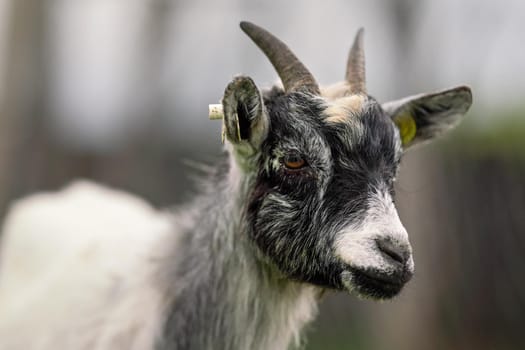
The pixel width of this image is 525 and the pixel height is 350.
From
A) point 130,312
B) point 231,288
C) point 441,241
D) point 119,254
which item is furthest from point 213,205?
point 441,241

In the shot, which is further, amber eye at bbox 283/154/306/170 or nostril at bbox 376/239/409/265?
amber eye at bbox 283/154/306/170

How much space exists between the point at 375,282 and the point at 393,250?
0.17 metres

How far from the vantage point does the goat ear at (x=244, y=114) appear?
10.6 ft

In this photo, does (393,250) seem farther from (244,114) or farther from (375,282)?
(244,114)

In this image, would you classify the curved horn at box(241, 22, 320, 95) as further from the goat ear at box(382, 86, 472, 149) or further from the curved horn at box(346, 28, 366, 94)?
the goat ear at box(382, 86, 472, 149)

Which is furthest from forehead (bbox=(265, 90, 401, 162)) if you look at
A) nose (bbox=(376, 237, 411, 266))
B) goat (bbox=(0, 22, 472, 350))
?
nose (bbox=(376, 237, 411, 266))

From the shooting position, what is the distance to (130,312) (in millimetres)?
4078

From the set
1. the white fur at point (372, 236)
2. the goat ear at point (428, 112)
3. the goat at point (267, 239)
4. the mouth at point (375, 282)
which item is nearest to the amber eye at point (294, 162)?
the goat at point (267, 239)

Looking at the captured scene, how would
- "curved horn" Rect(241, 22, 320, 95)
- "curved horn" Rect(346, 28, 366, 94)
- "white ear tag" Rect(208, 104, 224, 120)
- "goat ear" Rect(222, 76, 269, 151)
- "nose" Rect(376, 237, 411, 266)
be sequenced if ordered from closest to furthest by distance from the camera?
1. "nose" Rect(376, 237, 411, 266)
2. "goat ear" Rect(222, 76, 269, 151)
3. "white ear tag" Rect(208, 104, 224, 120)
4. "curved horn" Rect(241, 22, 320, 95)
5. "curved horn" Rect(346, 28, 366, 94)

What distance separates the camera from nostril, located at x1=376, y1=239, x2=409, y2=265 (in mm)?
3029

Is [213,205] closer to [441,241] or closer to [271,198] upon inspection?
[271,198]

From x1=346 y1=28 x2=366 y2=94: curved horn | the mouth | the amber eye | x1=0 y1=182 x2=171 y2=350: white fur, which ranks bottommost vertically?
x1=0 y1=182 x2=171 y2=350: white fur

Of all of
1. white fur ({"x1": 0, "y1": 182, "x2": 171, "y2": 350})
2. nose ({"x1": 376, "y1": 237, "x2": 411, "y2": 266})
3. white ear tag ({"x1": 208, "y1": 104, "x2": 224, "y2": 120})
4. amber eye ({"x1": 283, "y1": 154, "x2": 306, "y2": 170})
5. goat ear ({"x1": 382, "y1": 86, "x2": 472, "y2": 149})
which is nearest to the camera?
nose ({"x1": 376, "y1": 237, "x2": 411, "y2": 266})

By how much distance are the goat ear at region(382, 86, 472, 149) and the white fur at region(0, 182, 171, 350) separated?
1.50 metres
